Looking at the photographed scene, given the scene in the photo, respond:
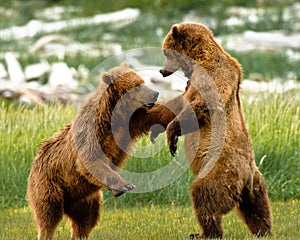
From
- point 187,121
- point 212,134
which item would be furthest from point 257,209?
point 187,121

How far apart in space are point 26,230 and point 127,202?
1712 mm

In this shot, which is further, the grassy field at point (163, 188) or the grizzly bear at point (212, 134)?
the grassy field at point (163, 188)

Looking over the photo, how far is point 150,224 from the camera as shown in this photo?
7906 millimetres

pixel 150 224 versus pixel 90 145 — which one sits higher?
pixel 90 145

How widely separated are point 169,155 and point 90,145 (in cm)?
299

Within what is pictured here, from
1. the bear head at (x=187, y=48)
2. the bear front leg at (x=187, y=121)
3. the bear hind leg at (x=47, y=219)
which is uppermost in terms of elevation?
the bear head at (x=187, y=48)

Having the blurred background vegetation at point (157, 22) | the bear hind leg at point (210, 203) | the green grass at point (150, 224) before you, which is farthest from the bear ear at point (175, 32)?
the blurred background vegetation at point (157, 22)

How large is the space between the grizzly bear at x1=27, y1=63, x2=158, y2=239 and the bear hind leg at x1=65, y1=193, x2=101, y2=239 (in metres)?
0.01

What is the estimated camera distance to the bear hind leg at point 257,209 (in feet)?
22.7

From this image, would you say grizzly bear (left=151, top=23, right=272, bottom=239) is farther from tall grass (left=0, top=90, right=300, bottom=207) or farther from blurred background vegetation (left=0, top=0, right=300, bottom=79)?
blurred background vegetation (left=0, top=0, right=300, bottom=79)

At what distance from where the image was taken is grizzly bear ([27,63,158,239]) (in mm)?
6840

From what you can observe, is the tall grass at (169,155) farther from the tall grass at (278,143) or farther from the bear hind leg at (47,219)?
the bear hind leg at (47,219)

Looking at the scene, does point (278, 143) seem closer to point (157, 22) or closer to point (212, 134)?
point (212, 134)

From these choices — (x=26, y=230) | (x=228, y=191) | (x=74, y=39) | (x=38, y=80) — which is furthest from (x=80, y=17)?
(x=228, y=191)
